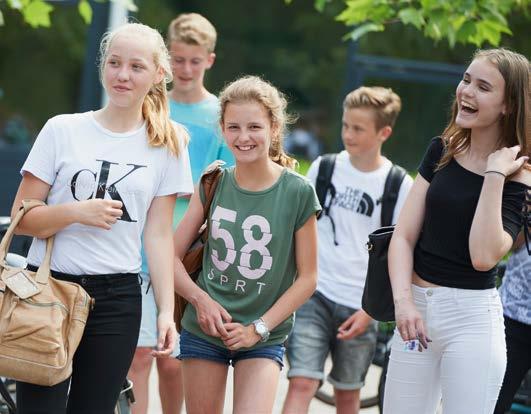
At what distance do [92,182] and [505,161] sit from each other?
1.48 meters

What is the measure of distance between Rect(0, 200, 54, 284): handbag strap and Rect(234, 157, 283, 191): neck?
88 cm

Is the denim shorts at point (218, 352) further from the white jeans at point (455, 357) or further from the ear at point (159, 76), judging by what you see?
the ear at point (159, 76)

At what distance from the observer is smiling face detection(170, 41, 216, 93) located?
6.09 meters

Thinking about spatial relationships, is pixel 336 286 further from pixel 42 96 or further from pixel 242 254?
pixel 42 96

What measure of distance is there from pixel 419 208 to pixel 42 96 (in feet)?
92.7

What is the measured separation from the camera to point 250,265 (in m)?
4.62

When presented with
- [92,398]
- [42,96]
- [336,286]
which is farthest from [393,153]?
[42,96]

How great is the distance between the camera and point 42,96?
3173 centimetres

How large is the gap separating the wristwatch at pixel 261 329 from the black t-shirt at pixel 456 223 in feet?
2.14

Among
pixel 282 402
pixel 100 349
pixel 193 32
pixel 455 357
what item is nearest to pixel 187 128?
pixel 193 32

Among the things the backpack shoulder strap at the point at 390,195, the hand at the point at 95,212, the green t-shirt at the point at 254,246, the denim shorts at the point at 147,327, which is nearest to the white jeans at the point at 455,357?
the green t-shirt at the point at 254,246

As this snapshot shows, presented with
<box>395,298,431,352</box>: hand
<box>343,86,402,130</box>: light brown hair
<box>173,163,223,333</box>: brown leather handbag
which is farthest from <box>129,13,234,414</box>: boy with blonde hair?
<box>395,298,431,352</box>: hand

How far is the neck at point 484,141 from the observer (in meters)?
4.39

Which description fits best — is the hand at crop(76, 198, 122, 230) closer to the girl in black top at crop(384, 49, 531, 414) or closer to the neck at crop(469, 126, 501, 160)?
the girl in black top at crop(384, 49, 531, 414)
